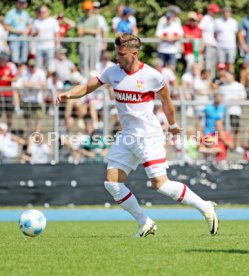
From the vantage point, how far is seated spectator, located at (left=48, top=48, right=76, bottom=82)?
67.1 ft

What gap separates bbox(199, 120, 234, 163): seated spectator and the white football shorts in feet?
28.5

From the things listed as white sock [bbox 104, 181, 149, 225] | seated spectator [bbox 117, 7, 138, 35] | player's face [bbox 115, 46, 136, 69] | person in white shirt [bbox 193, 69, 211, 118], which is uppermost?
seated spectator [bbox 117, 7, 138, 35]

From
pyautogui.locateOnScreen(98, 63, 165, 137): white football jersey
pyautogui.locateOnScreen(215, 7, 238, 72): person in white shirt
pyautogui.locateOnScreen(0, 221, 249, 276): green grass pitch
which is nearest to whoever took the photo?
pyautogui.locateOnScreen(0, 221, 249, 276): green grass pitch

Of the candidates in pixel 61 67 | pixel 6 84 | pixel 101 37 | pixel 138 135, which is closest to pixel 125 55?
pixel 138 135

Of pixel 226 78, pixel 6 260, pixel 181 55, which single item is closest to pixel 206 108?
pixel 226 78

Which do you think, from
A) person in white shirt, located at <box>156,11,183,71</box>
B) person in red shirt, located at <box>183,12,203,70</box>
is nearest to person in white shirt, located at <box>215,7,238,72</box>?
person in red shirt, located at <box>183,12,203,70</box>

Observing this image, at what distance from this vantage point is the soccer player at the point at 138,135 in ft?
35.6

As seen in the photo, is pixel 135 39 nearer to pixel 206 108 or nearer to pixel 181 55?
pixel 206 108

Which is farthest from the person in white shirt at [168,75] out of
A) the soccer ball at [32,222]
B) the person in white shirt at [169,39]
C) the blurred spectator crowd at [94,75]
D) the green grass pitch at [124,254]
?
the soccer ball at [32,222]

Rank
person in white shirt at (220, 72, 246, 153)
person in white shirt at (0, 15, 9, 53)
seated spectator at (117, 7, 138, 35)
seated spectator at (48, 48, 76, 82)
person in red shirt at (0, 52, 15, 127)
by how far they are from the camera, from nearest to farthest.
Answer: person in red shirt at (0, 52, 15, 127), person in white shirt at (220, 72, 246, 153), person in white shirt at (0, 15, 9, 53), seated spectator at (48, 48, 76, 82), seated spectator at (117, 7, 138, 35)

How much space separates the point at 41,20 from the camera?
21000 millimetres

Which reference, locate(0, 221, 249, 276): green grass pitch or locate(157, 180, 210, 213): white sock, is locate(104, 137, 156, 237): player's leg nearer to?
locate(0, 221, 249, 276): green grass pitch

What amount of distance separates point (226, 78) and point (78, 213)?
489 cm

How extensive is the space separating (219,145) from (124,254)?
11120 mm
